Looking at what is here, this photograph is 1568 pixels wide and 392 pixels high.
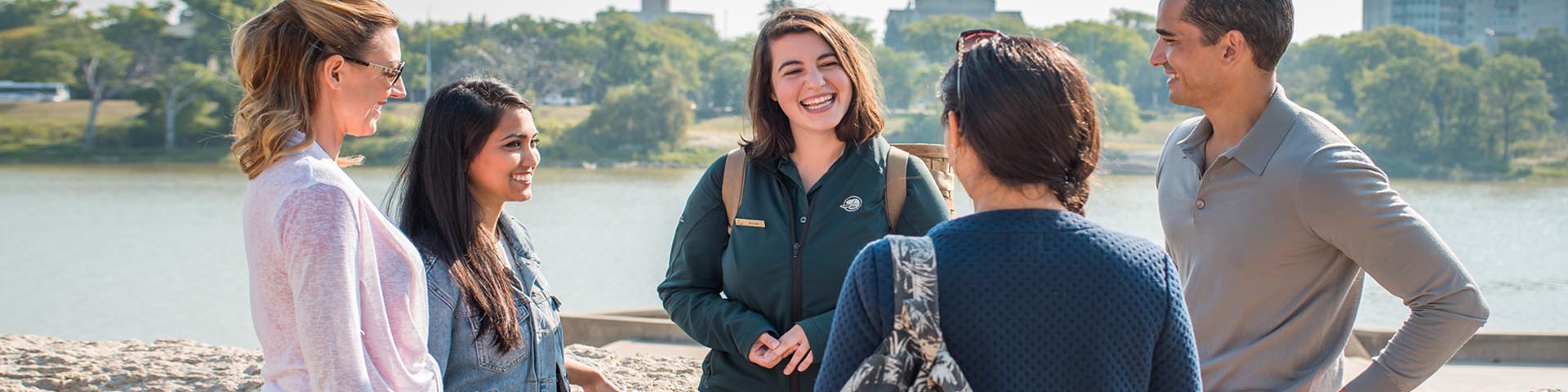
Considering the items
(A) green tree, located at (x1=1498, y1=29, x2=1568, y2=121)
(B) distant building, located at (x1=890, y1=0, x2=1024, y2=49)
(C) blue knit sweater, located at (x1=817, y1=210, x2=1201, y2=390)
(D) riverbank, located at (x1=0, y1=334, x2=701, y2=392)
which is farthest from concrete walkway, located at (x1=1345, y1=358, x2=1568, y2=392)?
(B) distant building, located at (x1=890, y1=0, x2=1024, y2=49)

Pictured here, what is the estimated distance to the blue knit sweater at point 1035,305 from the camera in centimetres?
132

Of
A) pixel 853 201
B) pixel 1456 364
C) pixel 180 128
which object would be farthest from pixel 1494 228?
pixel 180 128

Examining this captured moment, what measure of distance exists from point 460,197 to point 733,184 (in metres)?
0.53

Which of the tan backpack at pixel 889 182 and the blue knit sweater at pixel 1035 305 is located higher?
the blue knit sweater at pixel 1035 305

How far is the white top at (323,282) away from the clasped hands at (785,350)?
2.32ft

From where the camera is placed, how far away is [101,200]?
109ft

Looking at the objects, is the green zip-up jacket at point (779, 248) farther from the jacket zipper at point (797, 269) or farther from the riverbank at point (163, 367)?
the riverbank at point (163, 367)

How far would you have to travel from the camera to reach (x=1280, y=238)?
1949 mm

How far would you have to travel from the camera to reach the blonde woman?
1675 mm

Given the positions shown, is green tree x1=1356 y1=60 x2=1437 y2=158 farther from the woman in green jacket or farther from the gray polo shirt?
the gray polo shirt

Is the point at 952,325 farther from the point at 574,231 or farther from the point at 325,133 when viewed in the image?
the point at 574,231

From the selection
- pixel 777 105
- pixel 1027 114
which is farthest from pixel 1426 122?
pixel 1027 114

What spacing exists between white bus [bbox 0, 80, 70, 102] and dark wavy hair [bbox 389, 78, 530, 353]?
59.0 m

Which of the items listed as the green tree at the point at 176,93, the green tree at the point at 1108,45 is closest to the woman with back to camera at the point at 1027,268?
the green tree at the point at 176,93
